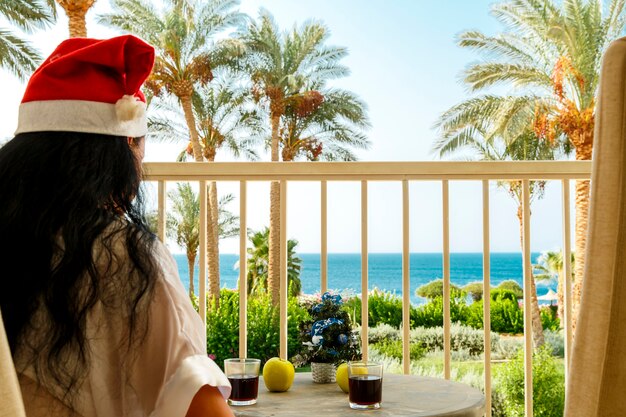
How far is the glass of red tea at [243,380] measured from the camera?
1.39m

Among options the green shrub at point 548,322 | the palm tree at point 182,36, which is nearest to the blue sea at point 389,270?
the green shrub at point 548,322

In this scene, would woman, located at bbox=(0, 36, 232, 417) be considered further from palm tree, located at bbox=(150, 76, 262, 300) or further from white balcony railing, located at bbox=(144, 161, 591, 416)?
palm tree, located at bbox=(150, 76, 262, 300)

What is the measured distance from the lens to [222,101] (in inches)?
661

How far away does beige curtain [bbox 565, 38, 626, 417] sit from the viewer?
0.72m

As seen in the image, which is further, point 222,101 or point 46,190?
point 222,101

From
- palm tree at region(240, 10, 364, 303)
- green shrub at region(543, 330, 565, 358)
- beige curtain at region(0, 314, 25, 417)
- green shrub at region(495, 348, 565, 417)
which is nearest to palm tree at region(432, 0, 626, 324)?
green shrub at region(495, 348, 565, 417)

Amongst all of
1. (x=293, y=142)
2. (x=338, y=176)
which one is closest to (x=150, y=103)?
(x=293, y=142)

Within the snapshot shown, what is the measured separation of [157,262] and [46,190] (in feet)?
0.58

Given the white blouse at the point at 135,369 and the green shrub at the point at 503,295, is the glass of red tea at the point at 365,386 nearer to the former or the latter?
the white blouse at the point at 135,369

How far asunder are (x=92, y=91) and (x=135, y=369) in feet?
1.22

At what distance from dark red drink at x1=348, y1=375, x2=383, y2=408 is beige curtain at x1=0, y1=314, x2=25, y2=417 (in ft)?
2.99

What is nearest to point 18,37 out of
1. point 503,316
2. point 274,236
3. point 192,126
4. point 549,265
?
point 192,126

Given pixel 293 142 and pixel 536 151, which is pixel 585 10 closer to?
pixel 536 151

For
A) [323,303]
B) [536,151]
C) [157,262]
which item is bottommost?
[323,303]
